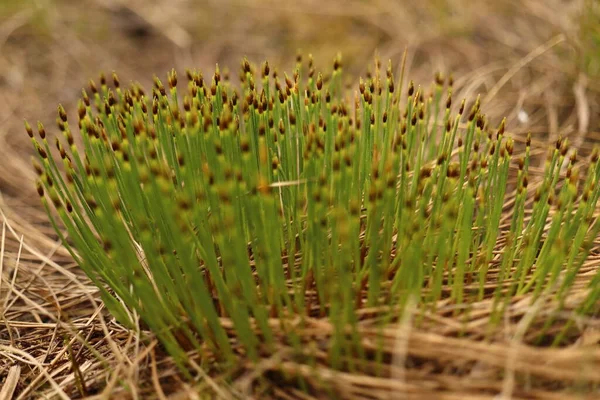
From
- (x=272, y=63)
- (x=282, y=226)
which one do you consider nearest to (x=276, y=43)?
(x=272, y=63)

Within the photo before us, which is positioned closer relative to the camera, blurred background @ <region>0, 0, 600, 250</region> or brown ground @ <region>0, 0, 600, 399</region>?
brown ground @ <region>0, 0, 600, 399</region>

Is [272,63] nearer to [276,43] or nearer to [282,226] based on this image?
[276,43]

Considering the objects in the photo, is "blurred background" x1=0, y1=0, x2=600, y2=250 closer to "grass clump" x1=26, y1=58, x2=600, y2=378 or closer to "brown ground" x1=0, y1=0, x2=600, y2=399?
"brown ground" x1=0, y1=0, x2=600, y2=399

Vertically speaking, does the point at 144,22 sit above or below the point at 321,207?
above

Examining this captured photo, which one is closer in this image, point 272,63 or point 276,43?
point 272,63

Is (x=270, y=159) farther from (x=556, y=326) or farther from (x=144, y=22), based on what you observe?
(x=144, y=22)

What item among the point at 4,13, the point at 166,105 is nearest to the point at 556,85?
the point at 166,105

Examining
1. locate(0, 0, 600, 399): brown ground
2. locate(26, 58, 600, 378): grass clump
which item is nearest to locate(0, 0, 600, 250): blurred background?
locate(0, 0, 600, 399): brown ground
